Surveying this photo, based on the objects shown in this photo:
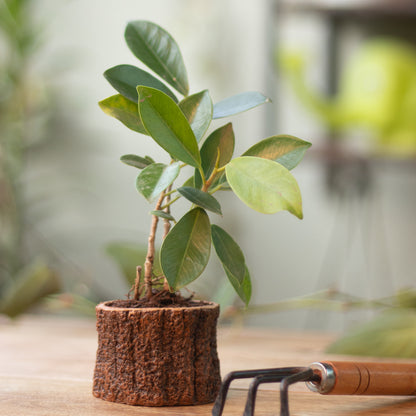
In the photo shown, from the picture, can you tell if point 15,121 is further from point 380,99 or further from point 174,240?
point 174,240

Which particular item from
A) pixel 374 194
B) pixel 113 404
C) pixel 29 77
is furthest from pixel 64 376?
pixel 29 77

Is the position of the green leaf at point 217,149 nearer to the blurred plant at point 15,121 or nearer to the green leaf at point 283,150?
the green leaf at point 283,150

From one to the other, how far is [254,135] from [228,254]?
4.37 ft

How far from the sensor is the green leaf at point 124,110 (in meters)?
0.42

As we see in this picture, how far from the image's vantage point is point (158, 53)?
1.42 feet

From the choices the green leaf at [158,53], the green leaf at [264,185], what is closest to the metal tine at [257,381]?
the green leaf at [264,185]

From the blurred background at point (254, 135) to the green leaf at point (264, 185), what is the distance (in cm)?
99

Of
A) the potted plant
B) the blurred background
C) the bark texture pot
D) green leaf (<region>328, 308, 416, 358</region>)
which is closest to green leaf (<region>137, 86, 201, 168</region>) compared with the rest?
the potted plant

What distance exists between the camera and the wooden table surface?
1.31 feet

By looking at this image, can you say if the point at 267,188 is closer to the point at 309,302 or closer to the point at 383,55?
the point at 309,302

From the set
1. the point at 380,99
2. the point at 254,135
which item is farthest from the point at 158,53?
the point at 254,135

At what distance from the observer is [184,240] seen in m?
0.38

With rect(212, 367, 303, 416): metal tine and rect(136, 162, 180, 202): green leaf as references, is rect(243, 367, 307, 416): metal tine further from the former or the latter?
rect(136, 162, 180, 202): green leaf

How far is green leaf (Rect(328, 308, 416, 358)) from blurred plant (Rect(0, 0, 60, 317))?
117cm
